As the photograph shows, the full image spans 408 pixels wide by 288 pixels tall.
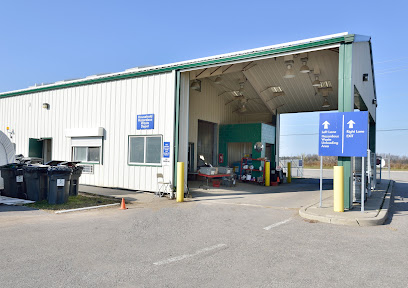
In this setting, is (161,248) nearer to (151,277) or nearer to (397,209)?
(151,277)

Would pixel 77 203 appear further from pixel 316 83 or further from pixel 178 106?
pixel 316 83

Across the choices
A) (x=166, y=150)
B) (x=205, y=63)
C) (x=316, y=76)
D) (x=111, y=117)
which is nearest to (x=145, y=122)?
(x=166, y=150)

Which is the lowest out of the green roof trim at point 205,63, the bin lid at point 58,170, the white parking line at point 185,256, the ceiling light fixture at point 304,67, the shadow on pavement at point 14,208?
the shadow on pavement at point 14,208

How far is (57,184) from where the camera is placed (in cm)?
983

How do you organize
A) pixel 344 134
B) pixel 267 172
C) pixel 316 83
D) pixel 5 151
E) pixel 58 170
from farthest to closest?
pixel 267 172 < pixel 316 83 < pixel 5 151 < pixel 58 170 < pixel 344 134

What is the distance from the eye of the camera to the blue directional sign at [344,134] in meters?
8.62

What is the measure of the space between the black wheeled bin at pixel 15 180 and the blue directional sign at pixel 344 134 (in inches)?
388

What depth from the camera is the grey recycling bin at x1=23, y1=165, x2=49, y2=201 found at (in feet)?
33.7

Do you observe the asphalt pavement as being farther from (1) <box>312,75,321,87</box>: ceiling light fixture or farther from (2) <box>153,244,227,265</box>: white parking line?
(1) <box>312,75,321,87</box>: ceiling light fixture

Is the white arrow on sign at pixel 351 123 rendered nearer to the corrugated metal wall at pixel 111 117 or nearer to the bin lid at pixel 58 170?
the corrugated metal wall at pixel 111 117

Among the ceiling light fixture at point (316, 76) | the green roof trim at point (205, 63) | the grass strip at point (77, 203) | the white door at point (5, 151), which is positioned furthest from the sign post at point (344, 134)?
the white door at point (5, 151)

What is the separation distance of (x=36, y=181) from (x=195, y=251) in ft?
24.0

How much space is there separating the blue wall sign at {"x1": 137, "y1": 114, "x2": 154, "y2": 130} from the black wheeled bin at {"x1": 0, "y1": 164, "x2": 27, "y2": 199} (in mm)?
4566

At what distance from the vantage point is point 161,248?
216 inches
